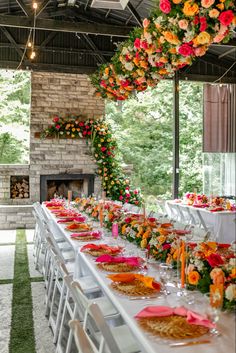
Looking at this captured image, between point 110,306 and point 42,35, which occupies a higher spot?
point 42,35

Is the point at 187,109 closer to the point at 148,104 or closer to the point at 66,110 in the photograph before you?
the point at 148,104

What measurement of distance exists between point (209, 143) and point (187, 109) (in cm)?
396

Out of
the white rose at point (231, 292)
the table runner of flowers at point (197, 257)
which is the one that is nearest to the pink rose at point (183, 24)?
the table runner of flowers at point (197, 257)

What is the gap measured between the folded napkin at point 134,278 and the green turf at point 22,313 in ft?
4.07

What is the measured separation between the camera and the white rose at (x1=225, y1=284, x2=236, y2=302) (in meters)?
2.11

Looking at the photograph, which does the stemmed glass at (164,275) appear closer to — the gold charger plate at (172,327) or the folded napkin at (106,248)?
the gold charger plate at (172,327)

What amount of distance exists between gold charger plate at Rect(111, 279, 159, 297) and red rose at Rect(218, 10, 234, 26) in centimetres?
244

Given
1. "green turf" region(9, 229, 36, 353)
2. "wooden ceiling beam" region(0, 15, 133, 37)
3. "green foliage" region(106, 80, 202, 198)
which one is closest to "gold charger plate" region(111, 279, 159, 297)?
"green turf" region(9, 229, 36, 353)

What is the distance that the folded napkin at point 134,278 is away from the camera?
8.41 feet

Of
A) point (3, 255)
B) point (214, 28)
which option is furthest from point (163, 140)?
point (214, 28)

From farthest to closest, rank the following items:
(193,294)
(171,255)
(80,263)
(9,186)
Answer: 1. (9,186)
2. (80,263)
3. (171,255)
4. (193,294)

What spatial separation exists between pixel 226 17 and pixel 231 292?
2549 millimetres

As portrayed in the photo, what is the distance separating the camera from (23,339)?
12.0ft

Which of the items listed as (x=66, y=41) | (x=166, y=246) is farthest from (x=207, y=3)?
(x=66, y=41)
